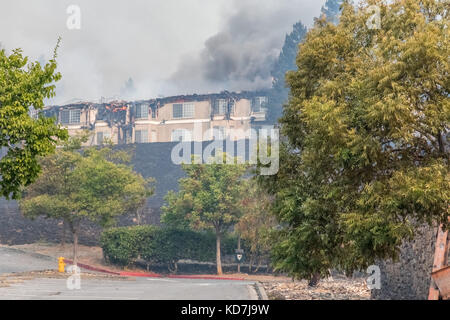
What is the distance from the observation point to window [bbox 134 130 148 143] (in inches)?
3415

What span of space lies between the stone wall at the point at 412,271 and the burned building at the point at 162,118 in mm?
59056

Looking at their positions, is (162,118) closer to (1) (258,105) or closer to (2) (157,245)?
(1) (258,105)

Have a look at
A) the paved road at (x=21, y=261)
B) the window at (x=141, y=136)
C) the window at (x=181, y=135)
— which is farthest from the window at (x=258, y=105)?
the paved road at (x=21, y=261)

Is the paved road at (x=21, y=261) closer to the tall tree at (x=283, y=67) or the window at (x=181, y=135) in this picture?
the window at (x=181, y=135)

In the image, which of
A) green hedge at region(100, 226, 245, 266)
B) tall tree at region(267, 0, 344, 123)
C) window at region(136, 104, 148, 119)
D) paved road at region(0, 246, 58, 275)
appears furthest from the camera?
tall tree at region(267, 0, 344, 123)

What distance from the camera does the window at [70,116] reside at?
3466 inches

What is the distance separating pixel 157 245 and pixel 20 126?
32.1 metres

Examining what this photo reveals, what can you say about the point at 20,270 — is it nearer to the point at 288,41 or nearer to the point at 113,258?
the point at 113,258

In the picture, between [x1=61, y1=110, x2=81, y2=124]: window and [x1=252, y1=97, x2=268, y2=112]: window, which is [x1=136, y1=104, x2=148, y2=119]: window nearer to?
[x1=61, y1=110, x2=81, y2=124]: window

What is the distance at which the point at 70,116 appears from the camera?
88812 millimetres

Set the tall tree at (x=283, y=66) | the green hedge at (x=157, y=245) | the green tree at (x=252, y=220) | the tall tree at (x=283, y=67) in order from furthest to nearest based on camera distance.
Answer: the tall tree at (x=283, y=66), the tall tree at (x=283, y=67), the green hedge at (x=157, y=245), the green tree at (x=252, y=220)

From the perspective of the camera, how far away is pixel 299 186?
18.9 metres

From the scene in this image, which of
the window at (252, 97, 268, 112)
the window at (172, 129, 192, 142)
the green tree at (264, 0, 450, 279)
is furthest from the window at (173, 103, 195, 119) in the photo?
the green tree at (264, 0, 450, 279)
